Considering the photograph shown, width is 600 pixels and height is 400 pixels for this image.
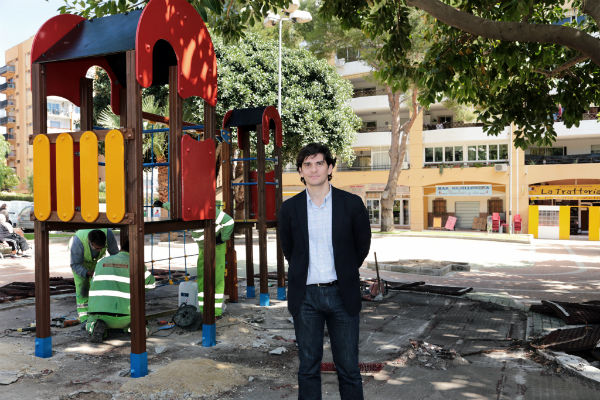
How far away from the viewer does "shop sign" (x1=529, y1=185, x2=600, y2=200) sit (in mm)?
28750

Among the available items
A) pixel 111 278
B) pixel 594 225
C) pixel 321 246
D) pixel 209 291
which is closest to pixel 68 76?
pixel 111 278

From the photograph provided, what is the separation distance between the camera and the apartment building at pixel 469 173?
29.1 metres

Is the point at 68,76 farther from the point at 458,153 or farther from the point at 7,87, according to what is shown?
the point at 7,87

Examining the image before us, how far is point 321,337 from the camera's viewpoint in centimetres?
350

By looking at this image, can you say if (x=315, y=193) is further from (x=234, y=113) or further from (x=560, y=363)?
(x=234, y=113)

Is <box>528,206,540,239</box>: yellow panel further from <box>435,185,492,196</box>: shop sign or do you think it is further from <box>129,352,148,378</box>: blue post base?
<box>129,352,148,378</box>: blue post base

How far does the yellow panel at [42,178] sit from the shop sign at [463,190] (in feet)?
99.5

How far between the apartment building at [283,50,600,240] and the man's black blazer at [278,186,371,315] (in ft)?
86.3

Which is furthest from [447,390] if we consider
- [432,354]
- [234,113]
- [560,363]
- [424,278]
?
[424,278]

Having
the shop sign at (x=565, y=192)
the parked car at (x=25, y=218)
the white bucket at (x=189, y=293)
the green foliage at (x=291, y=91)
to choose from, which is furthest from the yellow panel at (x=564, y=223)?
the parked car at (x=25, y=218)

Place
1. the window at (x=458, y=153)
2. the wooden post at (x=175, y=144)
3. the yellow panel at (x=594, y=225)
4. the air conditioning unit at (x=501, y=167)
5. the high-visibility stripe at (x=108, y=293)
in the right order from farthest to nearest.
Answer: the window at (x=458, y=153) → the air conditioning unit at (x=501, y=167) → the yellow panel at (x=594, y=225) → the high-visibility stripe at (x=108, y=293) → the wooden post at (x=175, y=144)

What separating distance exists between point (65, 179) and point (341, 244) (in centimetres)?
336

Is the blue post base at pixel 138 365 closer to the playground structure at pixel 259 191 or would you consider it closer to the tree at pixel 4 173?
the playground structure at pixel 259 191

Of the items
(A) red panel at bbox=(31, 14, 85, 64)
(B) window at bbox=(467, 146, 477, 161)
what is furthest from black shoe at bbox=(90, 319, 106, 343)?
(B) window at bbox=(467, 146, 477, 161)
